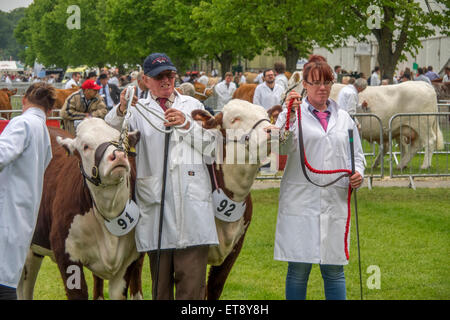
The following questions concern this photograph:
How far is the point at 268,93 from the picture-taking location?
52.6ft

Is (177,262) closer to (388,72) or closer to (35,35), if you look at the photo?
(388,72)

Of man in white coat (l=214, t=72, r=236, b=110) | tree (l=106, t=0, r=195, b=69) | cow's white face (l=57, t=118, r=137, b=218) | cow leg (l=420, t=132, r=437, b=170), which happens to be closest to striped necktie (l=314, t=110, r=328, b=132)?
cow's white face (l=57, t=118, r=137, b=218)

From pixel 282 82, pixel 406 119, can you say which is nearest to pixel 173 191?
pixel 406 119

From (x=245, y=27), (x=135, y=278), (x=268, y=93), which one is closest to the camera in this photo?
(x=135, y=278)

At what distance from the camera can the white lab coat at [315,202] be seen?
5.39 meters

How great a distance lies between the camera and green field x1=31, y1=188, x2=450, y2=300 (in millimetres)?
7535

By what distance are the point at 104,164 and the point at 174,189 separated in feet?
1.70

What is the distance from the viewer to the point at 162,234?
17.3 ft

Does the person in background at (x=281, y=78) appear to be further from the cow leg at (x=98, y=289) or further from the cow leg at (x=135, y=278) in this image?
the cow leg at (x=135, y=278)

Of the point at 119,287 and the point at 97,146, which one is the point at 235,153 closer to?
the point at 97,146

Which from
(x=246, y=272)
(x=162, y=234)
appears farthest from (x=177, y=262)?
(x=246, y=272)

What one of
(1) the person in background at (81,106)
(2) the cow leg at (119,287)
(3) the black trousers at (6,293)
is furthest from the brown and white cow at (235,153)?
(1) the person in background at (81,106)

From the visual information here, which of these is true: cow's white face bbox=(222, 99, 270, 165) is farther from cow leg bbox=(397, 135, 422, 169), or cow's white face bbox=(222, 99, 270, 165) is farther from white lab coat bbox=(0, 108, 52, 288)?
cow leg bbox=(397, 135, 422, 169)

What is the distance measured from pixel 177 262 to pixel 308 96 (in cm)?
155
